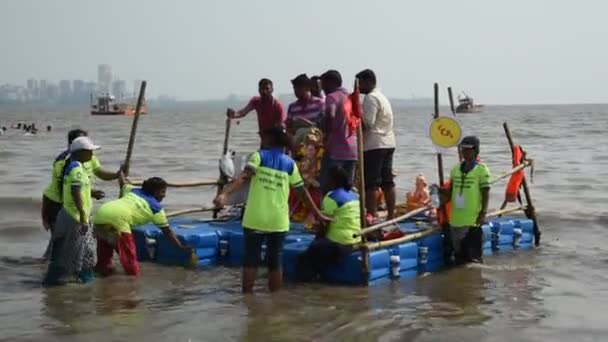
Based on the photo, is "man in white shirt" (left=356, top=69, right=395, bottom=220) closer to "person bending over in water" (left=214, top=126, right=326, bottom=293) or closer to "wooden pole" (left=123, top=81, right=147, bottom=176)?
"person bending over in water" (left=214, top=126, right=326, bottom=293)

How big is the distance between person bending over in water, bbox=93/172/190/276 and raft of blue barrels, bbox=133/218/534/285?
91 cm

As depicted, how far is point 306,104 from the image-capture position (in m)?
10.6

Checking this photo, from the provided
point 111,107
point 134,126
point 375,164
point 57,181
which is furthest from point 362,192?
point 111,107

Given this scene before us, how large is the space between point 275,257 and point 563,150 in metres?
29.1

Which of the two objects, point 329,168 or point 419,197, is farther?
point 419,197

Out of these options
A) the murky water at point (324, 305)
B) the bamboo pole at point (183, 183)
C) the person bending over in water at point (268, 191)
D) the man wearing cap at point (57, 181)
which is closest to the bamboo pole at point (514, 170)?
the murky water at point (324, 305)

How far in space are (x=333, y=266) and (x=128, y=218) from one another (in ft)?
7.30

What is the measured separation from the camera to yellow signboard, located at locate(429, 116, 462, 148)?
9.90 m

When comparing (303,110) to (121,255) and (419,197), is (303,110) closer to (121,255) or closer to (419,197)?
(419,197)

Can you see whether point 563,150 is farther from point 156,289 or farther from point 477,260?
point 156,289

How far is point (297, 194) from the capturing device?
9070 mm

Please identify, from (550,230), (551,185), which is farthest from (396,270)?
(551,185)

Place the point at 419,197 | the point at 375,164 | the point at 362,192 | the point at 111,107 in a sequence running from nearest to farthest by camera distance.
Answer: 1. the point at 362,192
2. the point at 375,164
3. the point at 419,197
4. the point at 111,107

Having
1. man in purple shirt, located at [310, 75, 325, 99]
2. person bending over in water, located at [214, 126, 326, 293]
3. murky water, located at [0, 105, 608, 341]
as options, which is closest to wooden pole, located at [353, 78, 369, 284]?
murky water, located at [0, 105, 608, 341]
